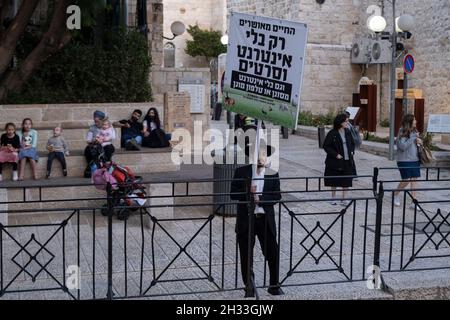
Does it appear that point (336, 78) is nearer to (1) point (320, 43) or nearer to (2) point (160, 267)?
(1) point (320, 43)

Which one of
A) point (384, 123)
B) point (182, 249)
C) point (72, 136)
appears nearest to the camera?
point (182, 249)

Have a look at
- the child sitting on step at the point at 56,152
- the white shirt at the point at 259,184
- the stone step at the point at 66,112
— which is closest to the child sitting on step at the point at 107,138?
the child sitting on step at the point at 56,152

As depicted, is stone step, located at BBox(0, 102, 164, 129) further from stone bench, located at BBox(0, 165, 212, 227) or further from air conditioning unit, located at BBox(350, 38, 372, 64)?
air conditioning unit, located at BBox(350, 38, 372, 64)

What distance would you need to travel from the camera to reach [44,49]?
40.7ft

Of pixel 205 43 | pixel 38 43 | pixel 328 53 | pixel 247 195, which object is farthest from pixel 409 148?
pixel 205 43

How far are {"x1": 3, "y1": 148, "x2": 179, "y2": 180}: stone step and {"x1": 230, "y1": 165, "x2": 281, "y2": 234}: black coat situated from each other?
504cm

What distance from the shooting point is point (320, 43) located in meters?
25.2

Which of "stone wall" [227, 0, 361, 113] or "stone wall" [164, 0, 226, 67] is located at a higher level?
"stone wall" [164, 0, 226, 67]

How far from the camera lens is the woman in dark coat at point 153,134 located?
1162cm

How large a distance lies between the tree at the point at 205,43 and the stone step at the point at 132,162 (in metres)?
28.1

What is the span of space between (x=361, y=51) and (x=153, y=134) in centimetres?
1505

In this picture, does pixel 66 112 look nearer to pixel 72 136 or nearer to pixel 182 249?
pixel 72 136

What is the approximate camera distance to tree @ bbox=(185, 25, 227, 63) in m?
38.8

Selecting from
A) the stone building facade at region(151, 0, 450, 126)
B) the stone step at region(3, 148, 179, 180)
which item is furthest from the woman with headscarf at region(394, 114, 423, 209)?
the stone building facade at region(151, 0, 450, 126)
